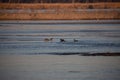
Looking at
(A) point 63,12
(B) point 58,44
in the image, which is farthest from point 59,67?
(A) point 63,12

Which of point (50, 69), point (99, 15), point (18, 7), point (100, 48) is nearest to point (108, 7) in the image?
point (99, 15)

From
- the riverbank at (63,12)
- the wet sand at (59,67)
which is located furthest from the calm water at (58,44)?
the riverbank at (63,12)

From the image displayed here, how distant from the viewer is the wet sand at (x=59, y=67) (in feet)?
15.0

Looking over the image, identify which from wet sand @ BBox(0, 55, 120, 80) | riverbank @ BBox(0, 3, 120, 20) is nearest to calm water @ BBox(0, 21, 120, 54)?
wet sand @ BBox(0, 55, 120, 80)

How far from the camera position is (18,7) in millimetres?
16109

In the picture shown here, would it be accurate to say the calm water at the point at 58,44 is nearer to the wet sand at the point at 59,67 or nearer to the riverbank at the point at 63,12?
the wet sand at the point at 59,67

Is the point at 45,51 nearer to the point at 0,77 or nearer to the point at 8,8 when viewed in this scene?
the point at 0,77

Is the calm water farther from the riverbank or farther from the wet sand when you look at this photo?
the riverbank

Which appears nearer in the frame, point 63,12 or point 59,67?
point 59,67

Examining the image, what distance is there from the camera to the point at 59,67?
17.3 feet

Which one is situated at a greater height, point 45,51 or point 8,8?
point 45,51

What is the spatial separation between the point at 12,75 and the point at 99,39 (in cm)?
416

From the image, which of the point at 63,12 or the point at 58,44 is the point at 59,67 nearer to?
the point at 58,44

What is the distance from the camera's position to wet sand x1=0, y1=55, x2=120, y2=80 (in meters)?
4.58
